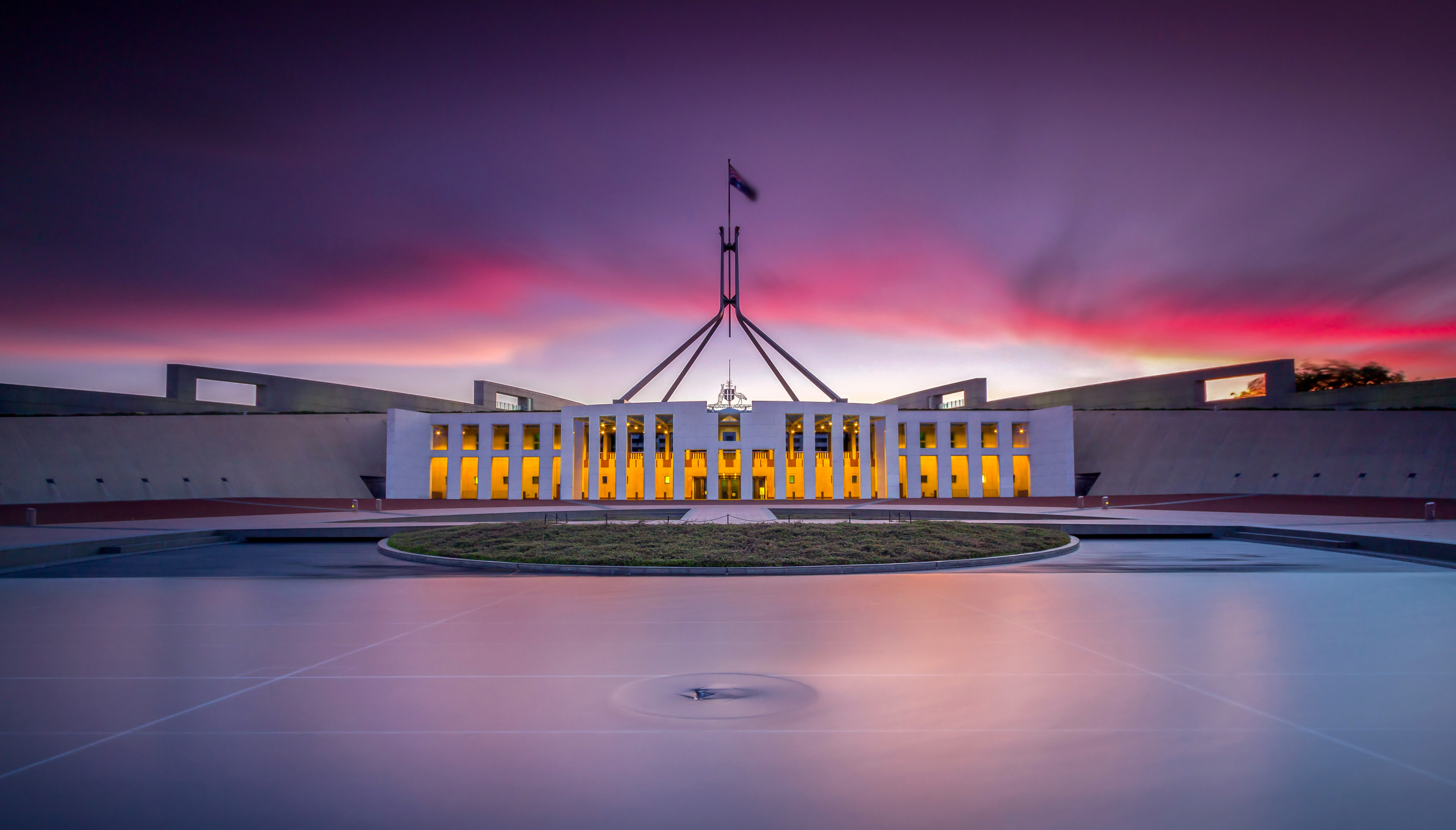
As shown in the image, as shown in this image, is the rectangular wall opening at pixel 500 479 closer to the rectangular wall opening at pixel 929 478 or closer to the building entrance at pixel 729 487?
the building entrance at pixel 729 487

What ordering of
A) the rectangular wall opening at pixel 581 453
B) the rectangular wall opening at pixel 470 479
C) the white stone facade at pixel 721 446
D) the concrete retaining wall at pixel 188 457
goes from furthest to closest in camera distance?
1. the rectangular wall opening at pixel 470 479
2. the rectangular wall opening at pixel 581 453
3. the white stone facade at pixel 721 446
4. the concrete retaining wall at pixel 188 457

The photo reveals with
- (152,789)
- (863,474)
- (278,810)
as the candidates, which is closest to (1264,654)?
(278,810)

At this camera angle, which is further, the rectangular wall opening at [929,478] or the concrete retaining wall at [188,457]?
the rectangular wall opening at [929,478]

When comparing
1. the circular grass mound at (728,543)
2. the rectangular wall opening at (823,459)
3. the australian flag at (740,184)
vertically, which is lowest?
the circular grass mound at (728,543)

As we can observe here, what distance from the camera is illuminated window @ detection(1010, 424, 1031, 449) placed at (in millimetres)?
52469

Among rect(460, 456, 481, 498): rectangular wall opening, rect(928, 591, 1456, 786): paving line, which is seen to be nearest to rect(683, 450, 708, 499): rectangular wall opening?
rect(460, 456, 481, 498): rectangular wall opening

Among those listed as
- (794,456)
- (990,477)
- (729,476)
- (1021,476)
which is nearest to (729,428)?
(729,476)

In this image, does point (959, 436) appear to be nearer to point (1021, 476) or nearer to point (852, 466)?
point (1021, 476)

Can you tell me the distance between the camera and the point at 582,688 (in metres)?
6.07

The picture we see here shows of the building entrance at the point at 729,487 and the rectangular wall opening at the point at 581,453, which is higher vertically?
the rectangular wall opening at the point at 581,453

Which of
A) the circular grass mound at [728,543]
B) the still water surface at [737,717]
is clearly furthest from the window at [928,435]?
the still water surface at [737,717]

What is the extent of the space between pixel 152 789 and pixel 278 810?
2.94 feet

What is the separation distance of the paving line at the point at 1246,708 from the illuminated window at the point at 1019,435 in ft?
153

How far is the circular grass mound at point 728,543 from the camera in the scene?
47.8 ft
